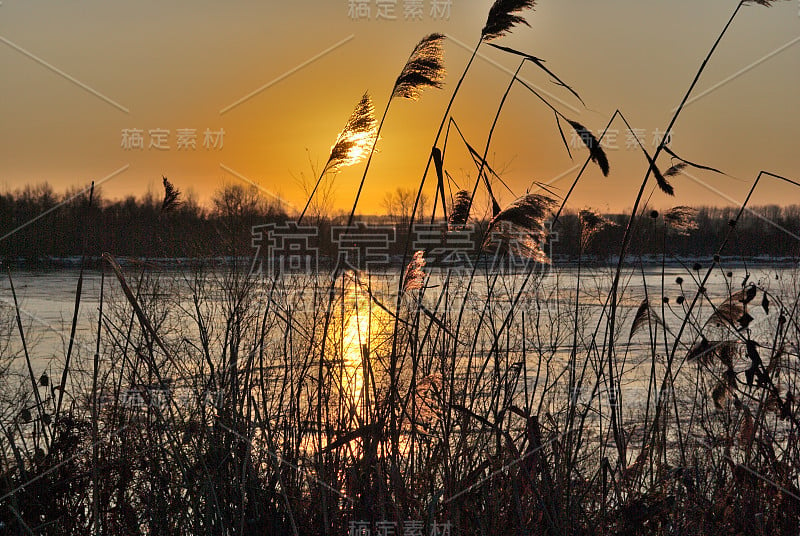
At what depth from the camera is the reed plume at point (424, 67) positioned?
80.7 inches

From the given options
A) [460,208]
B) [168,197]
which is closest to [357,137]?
[460,208]

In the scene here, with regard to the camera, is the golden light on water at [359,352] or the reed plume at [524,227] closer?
the reed plume at [524,227]

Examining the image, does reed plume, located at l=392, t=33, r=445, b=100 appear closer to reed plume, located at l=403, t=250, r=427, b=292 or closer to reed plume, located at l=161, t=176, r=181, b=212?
reed plume, located at l=403, t=250, r=427, b=292

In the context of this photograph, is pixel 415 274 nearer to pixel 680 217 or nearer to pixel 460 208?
pixel 460 208

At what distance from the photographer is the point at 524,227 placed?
6.05 feet

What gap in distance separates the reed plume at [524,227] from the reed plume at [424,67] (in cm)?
46

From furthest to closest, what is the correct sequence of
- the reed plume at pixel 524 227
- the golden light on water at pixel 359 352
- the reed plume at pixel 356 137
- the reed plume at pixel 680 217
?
the reed plume at pixel 680 217 < the reed plume at pixel 356 137 < the golden light on water at pixel 359 352 < the reed plume at pixel 524 227

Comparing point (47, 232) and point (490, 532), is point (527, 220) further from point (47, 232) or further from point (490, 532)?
point (47, 232)

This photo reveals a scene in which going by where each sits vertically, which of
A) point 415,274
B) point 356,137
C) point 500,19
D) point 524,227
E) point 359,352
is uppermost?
point 500,19

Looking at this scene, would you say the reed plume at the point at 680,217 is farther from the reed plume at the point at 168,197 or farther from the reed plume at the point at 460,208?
the reed plume at the point at 168,197

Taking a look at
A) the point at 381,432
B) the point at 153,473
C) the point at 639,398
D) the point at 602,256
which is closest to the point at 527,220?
the point at 381,432

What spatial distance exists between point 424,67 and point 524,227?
1.89 ft

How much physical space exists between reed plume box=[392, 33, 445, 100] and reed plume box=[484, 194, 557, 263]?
46 centimetres

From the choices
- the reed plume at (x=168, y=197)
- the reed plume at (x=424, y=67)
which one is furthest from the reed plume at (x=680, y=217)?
the reed plume at (x=168, y=197)
